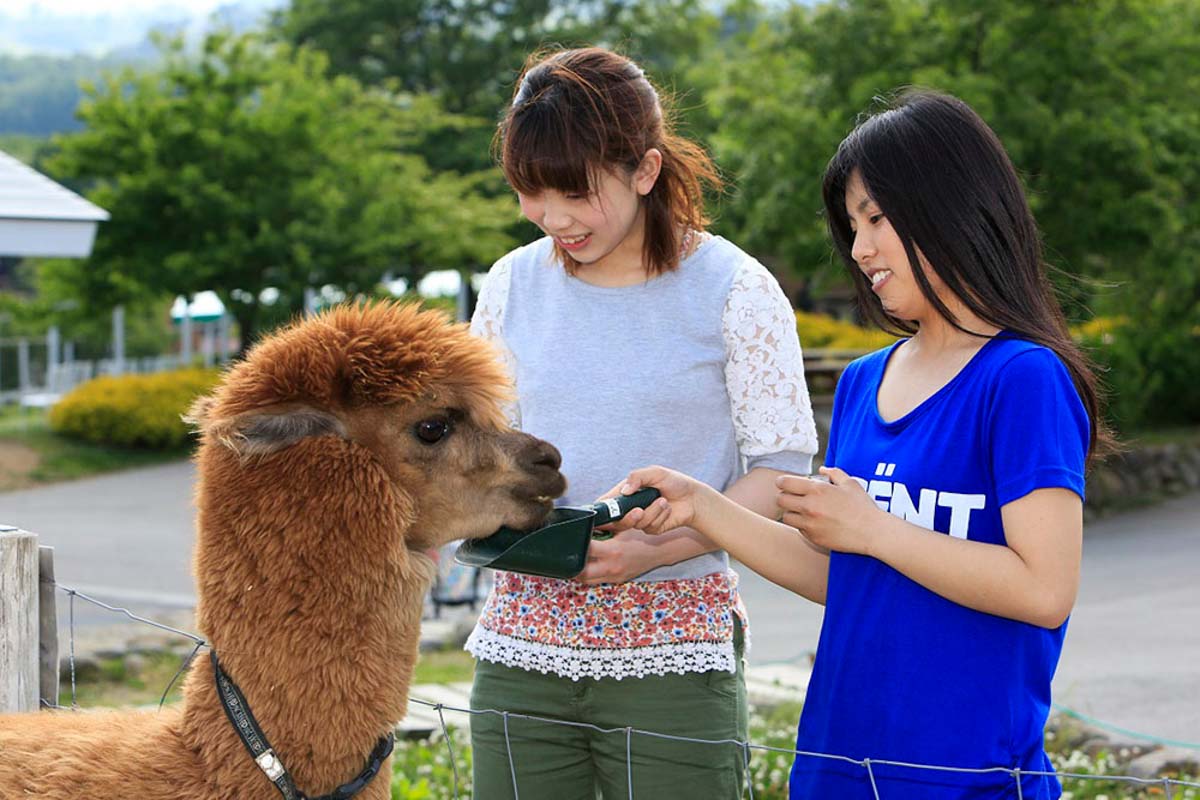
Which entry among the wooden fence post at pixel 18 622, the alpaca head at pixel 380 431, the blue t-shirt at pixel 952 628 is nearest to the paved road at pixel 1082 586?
the blue t-shirt at pixel 952 628

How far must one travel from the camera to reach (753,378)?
2355 mm

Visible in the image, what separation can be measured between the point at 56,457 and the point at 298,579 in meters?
18.4

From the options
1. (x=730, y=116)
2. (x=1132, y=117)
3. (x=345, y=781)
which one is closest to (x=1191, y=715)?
(x=345, y=781)

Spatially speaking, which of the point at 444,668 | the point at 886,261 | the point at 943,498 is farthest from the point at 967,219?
the point at 444,668

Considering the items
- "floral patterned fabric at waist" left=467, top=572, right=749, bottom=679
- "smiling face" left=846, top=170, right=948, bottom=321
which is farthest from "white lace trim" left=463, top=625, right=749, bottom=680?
"smiling face" left=846, top=170, right=948, bottom=321

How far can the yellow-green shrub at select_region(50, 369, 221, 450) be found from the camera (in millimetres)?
19875

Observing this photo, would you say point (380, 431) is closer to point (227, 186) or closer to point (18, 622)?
point (18, 622)

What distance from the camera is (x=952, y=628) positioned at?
1.97 metres

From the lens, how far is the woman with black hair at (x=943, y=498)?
1855mm

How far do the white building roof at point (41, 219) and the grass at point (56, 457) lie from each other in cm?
722

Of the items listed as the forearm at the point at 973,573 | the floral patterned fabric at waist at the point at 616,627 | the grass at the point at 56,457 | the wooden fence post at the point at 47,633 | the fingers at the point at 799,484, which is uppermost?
the fingers at the point at 799,484

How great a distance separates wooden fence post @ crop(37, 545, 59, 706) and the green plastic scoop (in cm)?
104

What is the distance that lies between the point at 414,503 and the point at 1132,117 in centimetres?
1312

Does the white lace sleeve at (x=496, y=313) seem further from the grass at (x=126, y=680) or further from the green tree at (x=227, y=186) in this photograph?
the green tree at (x=227, y=186)
